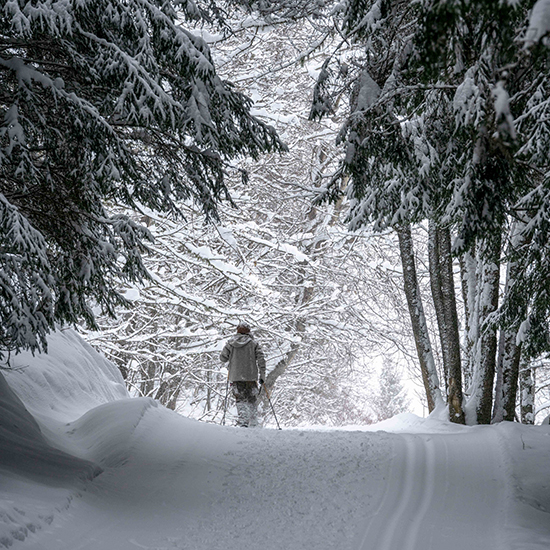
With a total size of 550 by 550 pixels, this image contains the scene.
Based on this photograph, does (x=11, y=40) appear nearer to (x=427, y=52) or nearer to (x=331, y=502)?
(x=427, y=52)

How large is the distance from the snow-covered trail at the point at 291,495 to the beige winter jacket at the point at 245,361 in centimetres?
260

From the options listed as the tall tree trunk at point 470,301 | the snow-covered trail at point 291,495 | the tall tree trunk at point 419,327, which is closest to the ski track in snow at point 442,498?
the snow-covered trail at point 291,495

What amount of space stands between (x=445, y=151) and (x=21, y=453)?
16.2 ft

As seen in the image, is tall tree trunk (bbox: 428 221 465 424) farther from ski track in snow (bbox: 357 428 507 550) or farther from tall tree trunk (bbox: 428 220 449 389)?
ski track in snow (bbox: 357 428 507 550)

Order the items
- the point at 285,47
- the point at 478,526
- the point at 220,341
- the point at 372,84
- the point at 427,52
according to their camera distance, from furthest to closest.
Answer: the point at 285,47, the point at 220,341, the point at 372,84, the point at 478,526, the point at 427,52

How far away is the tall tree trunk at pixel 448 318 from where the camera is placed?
26.2 feet

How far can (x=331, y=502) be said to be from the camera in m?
4.54

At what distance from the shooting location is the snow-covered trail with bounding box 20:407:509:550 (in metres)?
3.78

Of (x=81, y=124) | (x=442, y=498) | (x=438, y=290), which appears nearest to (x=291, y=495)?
(x=442, y=498)

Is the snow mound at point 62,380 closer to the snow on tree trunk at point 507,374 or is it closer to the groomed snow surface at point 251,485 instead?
the groomed snow surface at point 251,485

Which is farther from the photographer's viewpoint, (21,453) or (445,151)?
(445,151)

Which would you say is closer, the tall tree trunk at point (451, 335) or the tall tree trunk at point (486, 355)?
the tall tree trunk at point (486, 355)

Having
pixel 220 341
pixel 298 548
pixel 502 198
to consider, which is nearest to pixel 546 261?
pixel 502 198

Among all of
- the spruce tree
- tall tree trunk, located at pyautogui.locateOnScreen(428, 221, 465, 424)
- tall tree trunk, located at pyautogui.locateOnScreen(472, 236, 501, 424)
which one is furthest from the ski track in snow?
the spruce tree
